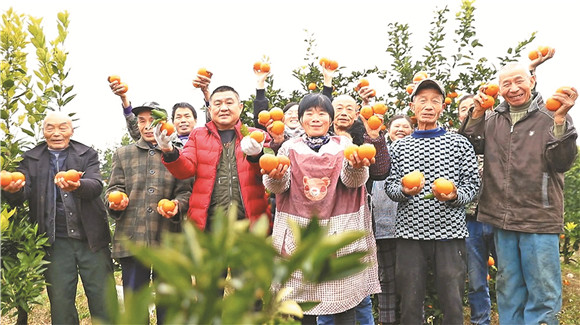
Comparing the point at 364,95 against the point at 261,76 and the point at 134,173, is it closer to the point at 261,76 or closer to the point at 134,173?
the point at 261,76

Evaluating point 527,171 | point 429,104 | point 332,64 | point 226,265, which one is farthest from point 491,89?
point 226,265

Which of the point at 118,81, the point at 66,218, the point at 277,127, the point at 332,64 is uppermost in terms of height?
the point at 332,64

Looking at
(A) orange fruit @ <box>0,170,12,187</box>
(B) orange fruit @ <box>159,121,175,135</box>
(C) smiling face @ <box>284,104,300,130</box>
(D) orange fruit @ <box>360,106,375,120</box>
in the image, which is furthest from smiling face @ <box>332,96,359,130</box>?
(A) orange fruit @ <box>0,170,12,187</box>

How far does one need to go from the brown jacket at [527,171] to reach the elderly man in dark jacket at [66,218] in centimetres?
259

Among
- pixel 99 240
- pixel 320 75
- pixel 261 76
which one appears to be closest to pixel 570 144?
pixel 261 76

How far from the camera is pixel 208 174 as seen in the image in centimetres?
289

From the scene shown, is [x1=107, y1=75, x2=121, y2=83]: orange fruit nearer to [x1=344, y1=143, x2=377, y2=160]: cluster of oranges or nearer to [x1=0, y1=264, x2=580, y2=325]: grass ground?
[x1=0, y1=264, x2=580, y2=325]: grass ground

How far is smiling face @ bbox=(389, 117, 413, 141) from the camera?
11.2 ft

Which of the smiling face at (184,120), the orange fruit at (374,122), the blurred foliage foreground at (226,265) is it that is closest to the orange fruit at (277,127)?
the orange fruit at (374,122)

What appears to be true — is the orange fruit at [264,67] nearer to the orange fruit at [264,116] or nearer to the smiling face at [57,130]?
the orange fruit at [264,116]

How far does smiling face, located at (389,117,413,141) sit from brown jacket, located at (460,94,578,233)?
21.8 inches

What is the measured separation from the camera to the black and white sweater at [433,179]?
2.70 meters

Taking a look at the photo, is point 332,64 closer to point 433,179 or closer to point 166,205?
point 433,179

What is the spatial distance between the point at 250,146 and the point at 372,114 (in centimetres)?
81
